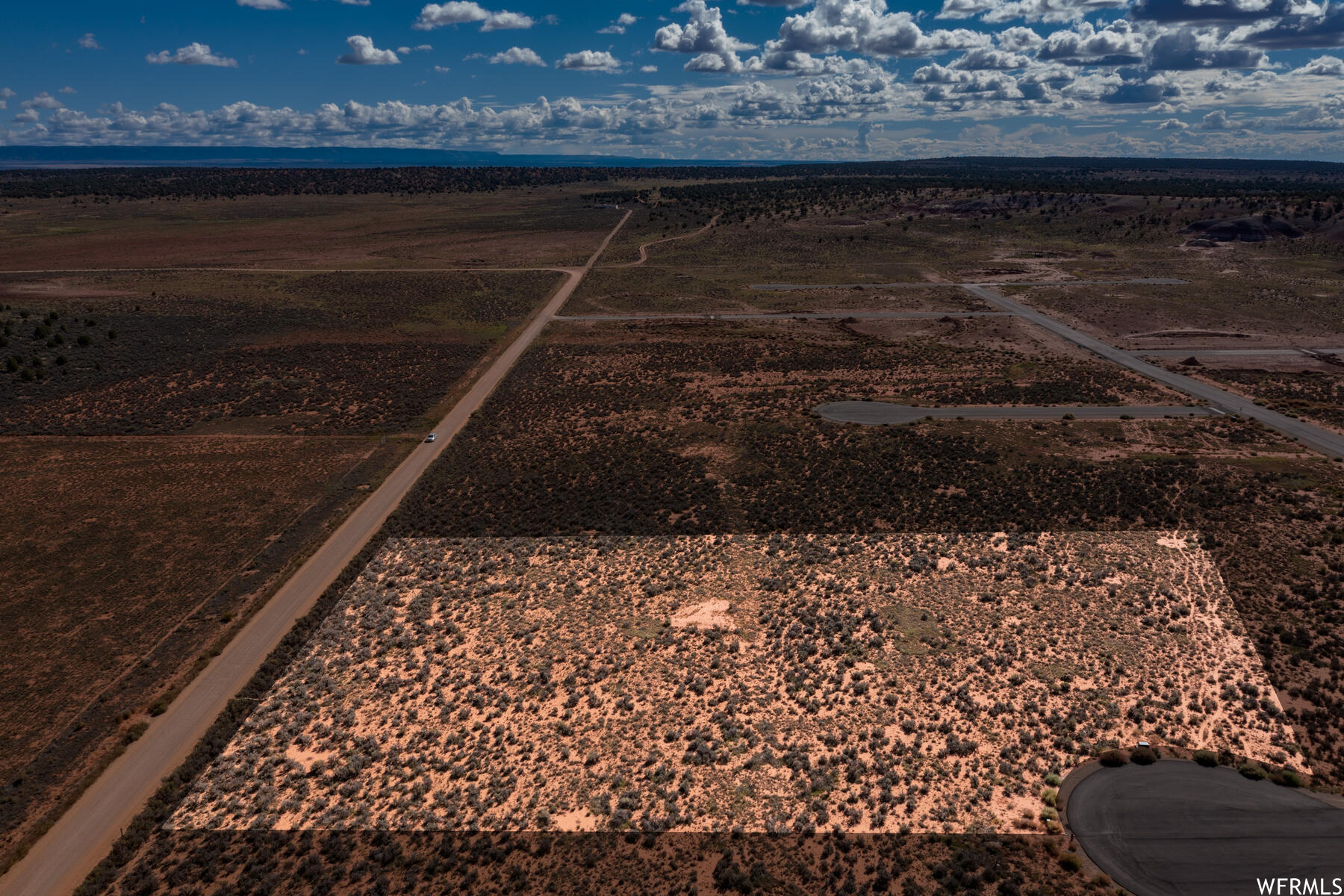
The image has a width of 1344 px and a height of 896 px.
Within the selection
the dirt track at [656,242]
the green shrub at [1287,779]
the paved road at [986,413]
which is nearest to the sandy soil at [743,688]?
the green shrub at [1287,779]

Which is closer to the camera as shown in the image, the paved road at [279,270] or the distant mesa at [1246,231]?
the paved road at [279,270]

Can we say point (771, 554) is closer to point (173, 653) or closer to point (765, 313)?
point (173, 653)

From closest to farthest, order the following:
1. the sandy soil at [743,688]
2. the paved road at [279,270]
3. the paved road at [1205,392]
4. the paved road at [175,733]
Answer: the paved road at [175,733], the sandy soil at [743,688], the paved road at [1205,392], the paved road at [279,270]

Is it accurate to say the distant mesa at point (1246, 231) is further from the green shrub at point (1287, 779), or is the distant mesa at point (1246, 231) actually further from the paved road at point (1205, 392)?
the green shrub at point (1287, 779)

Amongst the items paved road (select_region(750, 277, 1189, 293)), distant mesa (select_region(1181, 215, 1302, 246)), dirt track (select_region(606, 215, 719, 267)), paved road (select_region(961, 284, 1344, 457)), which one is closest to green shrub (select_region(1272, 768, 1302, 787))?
paved road (select_region(961, 284, 1344, 457))

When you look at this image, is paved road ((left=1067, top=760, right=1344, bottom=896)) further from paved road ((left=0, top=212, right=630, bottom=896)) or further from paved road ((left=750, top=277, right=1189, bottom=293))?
paved road ((left=750, top=277, right=1189, bottom=293))

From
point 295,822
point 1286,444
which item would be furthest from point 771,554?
point 1286,444
